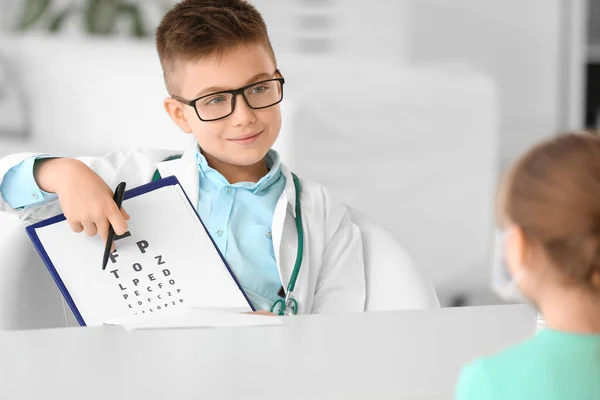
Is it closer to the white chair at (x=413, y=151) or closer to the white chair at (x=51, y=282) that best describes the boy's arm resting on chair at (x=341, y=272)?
the white chair at (x=51, y=282)

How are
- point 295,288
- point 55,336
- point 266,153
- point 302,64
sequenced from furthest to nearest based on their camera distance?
1. point 302,64
2. point 266,153
3. point 295,288
4. point 55,336

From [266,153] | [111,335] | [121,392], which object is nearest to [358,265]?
[266,153]

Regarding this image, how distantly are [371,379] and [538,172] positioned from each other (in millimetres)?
290

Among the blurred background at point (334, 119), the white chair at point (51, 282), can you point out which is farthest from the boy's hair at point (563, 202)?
the blurred background at point (334, 119)

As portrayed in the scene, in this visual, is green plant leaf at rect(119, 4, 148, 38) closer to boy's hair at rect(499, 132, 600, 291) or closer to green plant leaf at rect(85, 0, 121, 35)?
green plant leaf at rect(85, 0, 121, 35)

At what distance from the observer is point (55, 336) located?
93cm

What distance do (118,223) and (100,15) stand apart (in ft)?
10.3

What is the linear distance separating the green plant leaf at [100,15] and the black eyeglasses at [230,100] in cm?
291

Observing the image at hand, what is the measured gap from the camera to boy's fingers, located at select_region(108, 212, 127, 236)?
48.9 inches

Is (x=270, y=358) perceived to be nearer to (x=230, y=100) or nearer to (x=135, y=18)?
(x=230, y=100)

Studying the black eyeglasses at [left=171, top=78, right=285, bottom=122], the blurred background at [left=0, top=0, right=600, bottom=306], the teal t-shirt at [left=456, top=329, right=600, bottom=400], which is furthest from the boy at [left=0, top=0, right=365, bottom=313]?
→ the blurred background at [left=0, top=0, right=600, bottom=306]

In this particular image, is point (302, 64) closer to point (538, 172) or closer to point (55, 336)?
point (55, 336)

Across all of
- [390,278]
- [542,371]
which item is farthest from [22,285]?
[542,371]

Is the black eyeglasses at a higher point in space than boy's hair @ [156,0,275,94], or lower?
lower
